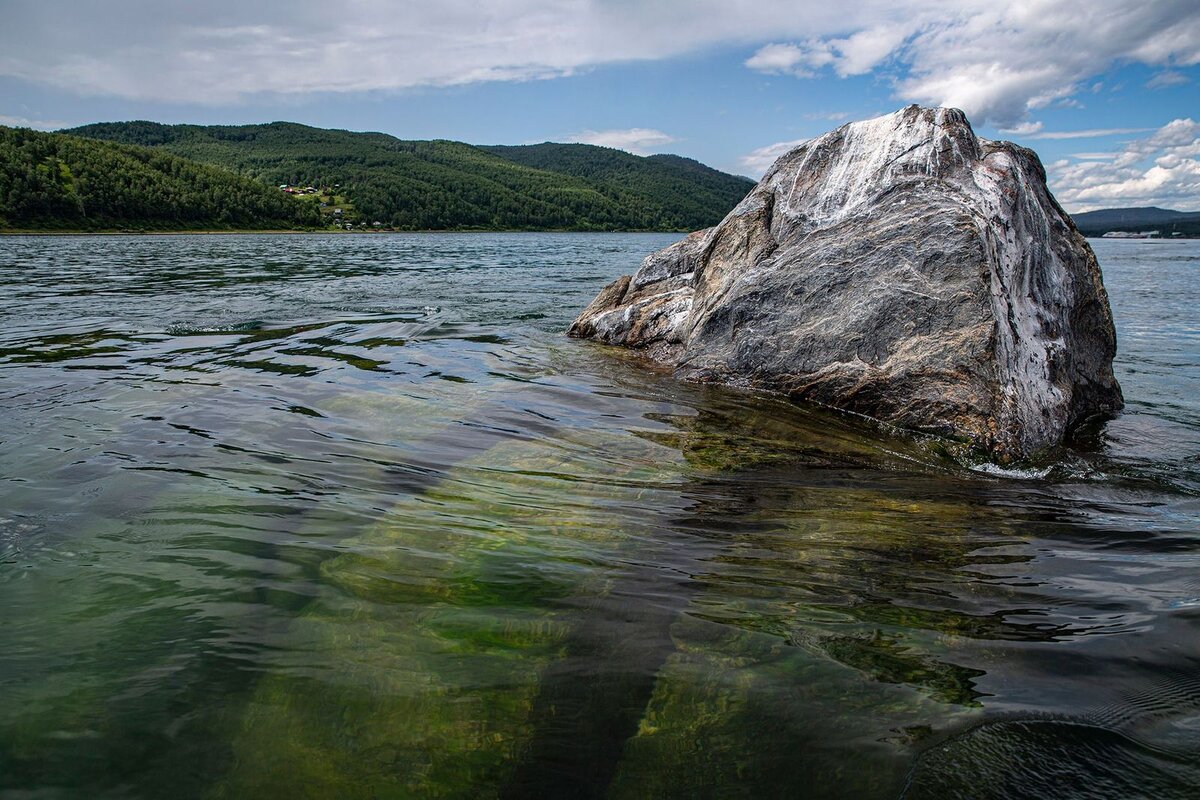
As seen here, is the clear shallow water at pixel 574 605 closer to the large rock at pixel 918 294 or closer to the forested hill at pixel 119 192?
the large rock at pixel 918 294

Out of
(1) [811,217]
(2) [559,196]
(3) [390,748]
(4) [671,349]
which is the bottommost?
(3) [390,748]

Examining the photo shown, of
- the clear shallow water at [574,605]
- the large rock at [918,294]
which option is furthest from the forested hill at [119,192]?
the large rock at [918,294]

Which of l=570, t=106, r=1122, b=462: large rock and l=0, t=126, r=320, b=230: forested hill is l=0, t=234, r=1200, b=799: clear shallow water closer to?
l=570, t=106, r=1122, b=462: large rock

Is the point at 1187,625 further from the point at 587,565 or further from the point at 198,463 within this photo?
the point at 198,463

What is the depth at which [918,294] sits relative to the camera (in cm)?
757

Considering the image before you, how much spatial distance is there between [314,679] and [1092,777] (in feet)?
10.4

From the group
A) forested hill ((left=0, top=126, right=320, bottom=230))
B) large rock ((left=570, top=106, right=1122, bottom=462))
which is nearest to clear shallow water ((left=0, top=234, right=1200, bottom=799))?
large rock ((left=570, top=106, right=1122, bottom=462))

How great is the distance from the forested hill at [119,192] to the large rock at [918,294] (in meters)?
112

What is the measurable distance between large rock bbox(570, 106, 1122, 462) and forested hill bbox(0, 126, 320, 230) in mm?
111941

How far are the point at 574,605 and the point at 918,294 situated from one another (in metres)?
5.95

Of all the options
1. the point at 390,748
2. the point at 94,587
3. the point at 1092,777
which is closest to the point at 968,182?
the point at 1092,777

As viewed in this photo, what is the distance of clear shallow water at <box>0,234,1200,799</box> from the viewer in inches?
102

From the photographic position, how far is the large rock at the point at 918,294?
280 inches

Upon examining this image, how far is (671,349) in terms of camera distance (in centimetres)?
1141
